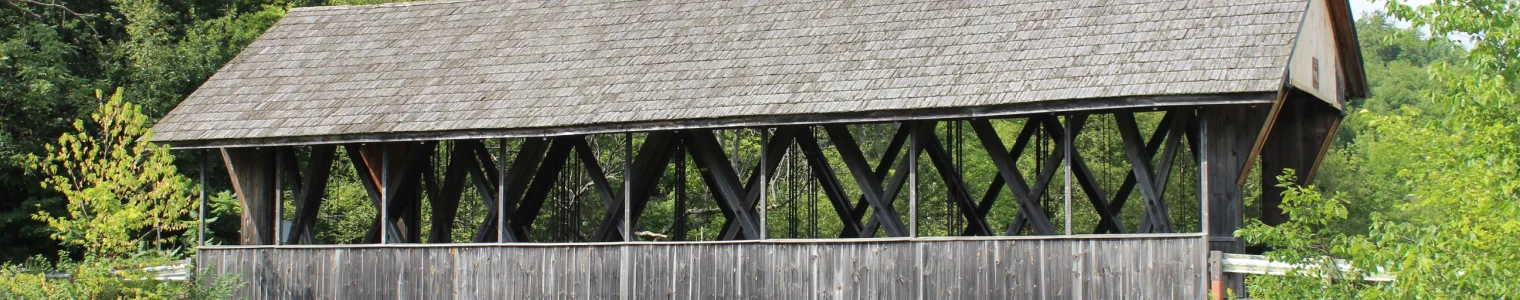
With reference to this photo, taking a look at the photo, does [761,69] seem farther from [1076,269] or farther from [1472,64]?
[1472,64]

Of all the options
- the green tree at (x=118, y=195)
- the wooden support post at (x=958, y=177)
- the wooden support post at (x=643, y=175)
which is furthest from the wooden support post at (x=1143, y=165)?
the green tree at (x=118, y=195)

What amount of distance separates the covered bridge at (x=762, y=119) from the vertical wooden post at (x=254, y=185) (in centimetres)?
2

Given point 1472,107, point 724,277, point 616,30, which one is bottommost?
point 724,277

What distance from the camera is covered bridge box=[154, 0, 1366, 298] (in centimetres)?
2002

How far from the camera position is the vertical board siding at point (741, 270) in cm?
1962

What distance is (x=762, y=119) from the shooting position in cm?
2142

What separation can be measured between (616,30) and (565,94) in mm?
1926

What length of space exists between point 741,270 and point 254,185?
6919 mm

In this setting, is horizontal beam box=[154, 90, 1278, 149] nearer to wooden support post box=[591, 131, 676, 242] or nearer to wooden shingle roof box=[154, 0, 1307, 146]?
wooden shingle roof box=[154, 0, 1307, 146]

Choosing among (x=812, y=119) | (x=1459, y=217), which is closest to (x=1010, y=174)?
(x=812, y=119)

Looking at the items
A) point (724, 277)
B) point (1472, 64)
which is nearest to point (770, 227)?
point (724, 277)

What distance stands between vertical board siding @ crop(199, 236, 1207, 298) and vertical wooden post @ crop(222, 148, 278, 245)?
608 mm

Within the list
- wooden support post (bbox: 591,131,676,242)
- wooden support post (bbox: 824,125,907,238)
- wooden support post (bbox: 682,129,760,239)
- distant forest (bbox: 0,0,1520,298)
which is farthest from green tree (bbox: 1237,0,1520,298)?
wooden support post (bbox: 591,131,676,242)

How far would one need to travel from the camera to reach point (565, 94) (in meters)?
23.3
